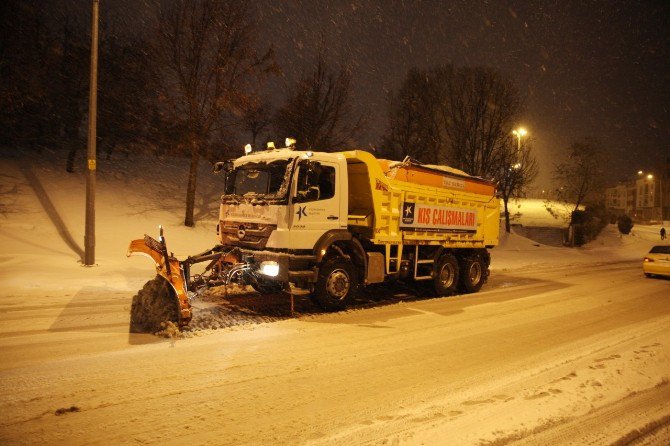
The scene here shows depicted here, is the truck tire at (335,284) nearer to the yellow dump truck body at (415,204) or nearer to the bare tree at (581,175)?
the yellow dump truck body at (415,204)

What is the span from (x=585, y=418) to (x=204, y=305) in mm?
6554

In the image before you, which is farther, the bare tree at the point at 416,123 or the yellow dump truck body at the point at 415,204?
the bare tree at the point at 416,123

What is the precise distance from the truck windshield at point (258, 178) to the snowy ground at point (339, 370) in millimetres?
2230

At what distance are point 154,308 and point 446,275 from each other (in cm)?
728

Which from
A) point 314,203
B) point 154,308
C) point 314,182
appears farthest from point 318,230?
point 154,308

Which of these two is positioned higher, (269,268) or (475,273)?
(269,268)

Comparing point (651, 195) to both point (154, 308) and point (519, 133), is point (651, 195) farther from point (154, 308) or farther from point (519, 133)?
point (154, 308)

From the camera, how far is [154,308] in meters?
6.98

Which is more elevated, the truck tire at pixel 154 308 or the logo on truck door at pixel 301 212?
the logo on truck door at pixel 301 212

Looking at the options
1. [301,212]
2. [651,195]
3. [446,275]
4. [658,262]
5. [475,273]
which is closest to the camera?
[301,212]

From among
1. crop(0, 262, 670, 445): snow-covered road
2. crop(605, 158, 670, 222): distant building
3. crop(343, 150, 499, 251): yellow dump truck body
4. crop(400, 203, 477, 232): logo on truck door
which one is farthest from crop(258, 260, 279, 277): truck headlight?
crop(605, 158, 670, 222): distant building

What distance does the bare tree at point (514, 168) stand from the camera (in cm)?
2652

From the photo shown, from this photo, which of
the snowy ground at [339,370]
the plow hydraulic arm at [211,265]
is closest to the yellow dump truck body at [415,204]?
the snowy ground at [339,370]

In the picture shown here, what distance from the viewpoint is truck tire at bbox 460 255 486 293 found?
480 inches
